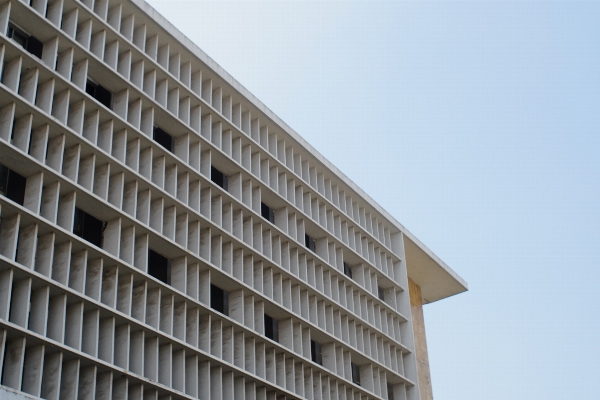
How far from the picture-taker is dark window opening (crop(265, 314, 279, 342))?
23.4 m

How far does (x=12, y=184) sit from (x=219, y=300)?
6.19 meters

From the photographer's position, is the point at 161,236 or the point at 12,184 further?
the point at 161,236

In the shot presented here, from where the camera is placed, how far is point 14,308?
1620 centimetres

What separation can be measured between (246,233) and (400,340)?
816 centimetres

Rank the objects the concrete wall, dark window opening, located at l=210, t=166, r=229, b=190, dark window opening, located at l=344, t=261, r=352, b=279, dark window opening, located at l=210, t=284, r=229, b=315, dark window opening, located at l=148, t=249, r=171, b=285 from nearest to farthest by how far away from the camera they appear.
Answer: dark window opening, located at l=148, t=249, r=171, b=285
dark window opening, located at l=210, t=284, r=229, b=315
dark window opening, located at l=210, t=166, r=229, b=190
dark window opening, located at l=344, t=261, r=352, b=279
the concrete wall

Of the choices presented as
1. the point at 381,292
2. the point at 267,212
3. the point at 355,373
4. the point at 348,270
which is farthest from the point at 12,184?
the point at 381,292

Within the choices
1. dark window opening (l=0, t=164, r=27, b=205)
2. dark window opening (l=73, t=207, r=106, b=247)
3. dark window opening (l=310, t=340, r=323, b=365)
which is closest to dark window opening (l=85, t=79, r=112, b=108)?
dark window opening (l=73, t=207, r=106, b=247)

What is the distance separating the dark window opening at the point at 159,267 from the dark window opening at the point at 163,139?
10.0ft

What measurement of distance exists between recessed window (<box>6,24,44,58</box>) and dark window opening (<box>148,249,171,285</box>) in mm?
4971

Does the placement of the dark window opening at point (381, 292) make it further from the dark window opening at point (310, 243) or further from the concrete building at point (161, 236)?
the dark window opening at point (310, 243)

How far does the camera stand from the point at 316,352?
25.1 m

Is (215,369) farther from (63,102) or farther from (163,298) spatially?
(63,102)

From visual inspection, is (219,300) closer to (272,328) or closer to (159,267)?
(159,267)

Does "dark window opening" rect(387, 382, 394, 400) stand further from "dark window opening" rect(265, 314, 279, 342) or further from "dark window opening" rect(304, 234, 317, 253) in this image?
"dark window opening" rect(265, 314, 279, 342)
